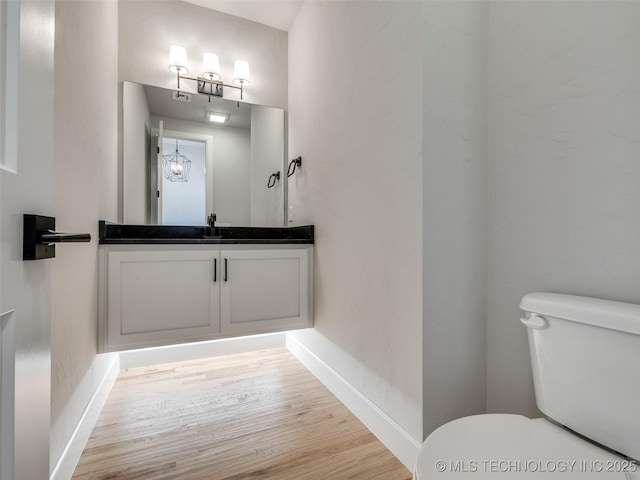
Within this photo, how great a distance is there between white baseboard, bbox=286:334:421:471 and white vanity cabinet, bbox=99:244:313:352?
11.8 inches

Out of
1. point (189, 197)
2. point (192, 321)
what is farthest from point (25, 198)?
point (189, 197)

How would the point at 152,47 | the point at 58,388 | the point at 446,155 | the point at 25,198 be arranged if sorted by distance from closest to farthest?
the point at 25,198
the point at 58,388
the point at 446,155
the point at 152,47

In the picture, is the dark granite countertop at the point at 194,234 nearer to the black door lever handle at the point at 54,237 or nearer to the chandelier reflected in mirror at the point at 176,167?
the chandelier reflected in mirror at the point at 176,167

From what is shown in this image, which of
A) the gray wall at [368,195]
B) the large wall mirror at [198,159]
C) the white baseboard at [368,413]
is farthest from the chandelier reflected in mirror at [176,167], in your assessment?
the white baseboard at [368,413]

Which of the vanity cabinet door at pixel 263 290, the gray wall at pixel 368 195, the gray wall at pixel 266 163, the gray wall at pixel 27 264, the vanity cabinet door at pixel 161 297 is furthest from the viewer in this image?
the gray wall at pixel 266 163

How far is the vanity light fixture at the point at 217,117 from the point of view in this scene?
2373mm

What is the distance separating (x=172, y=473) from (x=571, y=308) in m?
1.48

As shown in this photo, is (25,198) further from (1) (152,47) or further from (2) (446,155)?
(1) (152,47)

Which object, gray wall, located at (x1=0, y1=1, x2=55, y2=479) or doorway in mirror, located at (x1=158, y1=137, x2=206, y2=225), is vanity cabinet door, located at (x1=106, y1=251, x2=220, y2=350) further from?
gray wall, located at (x1=0, y1=1, x2=55, y2=479)

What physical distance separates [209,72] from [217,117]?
32 cm

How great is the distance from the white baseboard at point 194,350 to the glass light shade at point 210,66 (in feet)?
6.45

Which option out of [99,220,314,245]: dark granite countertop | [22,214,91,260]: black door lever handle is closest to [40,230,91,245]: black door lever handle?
[22,214,91,260]: black door lever handle

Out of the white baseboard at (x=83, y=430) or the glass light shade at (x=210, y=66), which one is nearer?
the white baseboard at (x=83, y=430)

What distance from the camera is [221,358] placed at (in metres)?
2.24
